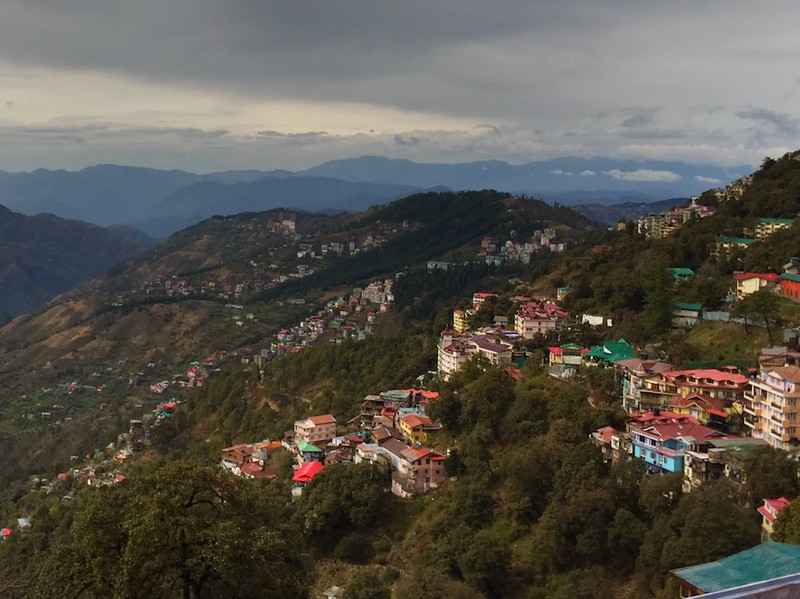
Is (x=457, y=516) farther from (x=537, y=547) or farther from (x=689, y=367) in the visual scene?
(x=689, y=367)

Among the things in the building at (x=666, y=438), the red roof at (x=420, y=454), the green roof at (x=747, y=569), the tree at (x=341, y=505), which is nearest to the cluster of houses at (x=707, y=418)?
the building at (x=666, y=438)

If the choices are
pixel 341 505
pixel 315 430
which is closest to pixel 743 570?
pixel 341 505

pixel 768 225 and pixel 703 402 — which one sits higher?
pixel 768 225

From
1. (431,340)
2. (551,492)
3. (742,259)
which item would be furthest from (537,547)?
(431,340)

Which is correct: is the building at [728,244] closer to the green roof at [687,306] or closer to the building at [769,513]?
the green roof at [687,306]

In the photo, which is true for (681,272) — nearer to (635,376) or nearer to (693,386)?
(635,376)

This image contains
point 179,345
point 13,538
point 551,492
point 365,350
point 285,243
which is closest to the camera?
point 551,492
